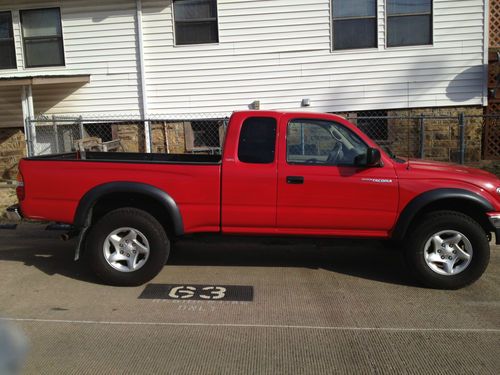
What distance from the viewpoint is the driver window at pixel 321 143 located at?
Answer: 17.0ft

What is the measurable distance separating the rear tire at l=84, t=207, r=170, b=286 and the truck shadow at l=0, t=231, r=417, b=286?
393 millimetres

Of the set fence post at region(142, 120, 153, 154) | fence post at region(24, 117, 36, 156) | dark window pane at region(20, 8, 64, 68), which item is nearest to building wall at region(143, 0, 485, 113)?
fence post at region(142, 120, 153, 154)

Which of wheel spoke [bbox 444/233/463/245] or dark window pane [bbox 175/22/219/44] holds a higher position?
dark window pane [bbox 175/22/219/44]

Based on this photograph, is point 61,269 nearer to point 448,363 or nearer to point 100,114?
point 448,363

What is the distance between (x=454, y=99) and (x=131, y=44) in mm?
7897

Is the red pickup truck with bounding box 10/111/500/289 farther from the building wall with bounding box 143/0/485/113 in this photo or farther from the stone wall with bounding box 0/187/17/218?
the building wall with bounding box 143/0/485/113

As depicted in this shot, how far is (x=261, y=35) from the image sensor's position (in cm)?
1208

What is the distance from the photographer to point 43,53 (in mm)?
12914

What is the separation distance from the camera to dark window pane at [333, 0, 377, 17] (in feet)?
39.2

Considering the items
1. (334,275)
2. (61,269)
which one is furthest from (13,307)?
(334,275)

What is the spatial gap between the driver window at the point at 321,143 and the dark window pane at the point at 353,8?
766 centimetres

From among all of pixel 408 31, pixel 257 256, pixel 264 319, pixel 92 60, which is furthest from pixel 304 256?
pixel 92 60

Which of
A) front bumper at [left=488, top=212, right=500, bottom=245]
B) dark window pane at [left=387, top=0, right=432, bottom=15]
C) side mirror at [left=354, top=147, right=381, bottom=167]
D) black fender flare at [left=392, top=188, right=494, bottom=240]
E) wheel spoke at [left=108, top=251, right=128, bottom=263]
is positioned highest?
dark window pane at [left=387, top=0, right=432, bottom=15]

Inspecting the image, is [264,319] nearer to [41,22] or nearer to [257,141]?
[257,141]
